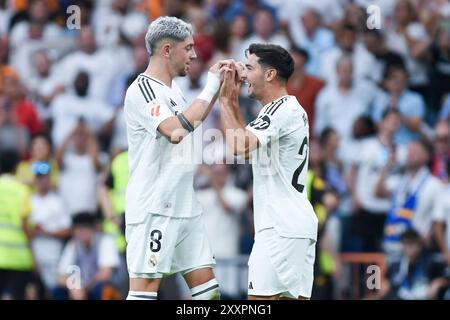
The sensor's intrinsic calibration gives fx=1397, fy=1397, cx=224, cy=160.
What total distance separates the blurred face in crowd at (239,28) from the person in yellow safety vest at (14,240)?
3.65 metres

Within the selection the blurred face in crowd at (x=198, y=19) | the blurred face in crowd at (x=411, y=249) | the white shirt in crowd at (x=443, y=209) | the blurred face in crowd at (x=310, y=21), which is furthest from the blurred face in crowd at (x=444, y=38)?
the blurred face in crowd at (x=411, y=249)

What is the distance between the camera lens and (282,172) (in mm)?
11000

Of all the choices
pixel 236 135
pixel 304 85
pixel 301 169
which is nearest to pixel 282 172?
pixel 301 169

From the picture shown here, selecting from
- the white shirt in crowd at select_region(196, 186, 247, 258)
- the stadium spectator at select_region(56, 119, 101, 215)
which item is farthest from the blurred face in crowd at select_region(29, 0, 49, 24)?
the white shirt in crowd at select_region(196, 186, 247, 258)

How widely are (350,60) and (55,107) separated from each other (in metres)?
3.88

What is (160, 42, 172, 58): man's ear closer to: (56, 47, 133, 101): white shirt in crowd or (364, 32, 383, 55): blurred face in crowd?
(56, 47, 133, 101): white shirt in crowd

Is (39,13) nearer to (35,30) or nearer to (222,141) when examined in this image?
(35,30)

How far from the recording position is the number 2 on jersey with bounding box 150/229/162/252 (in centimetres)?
1112

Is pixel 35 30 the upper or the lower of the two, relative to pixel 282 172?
upper

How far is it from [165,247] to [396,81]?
7.19 m
